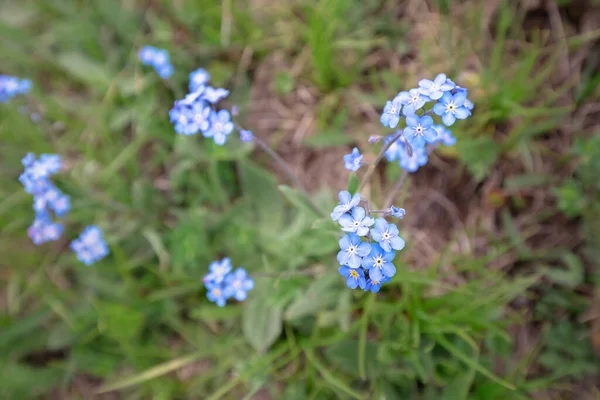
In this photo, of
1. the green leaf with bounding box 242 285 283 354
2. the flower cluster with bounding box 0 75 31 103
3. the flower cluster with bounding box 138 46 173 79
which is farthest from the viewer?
the flower cluster with bounding box 138 46 173 79

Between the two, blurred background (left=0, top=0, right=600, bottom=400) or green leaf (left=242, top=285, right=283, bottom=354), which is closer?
blurred background (left=0, top=0, right=600, bottom=400)

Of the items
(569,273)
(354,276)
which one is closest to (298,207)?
(354,276)

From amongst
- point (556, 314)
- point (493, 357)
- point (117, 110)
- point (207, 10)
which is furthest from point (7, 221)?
point (556, 314)

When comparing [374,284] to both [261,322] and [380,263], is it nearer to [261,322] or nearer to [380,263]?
[380,263]

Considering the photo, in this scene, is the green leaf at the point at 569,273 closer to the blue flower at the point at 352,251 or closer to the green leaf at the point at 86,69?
the blue flower at the point at 352,251

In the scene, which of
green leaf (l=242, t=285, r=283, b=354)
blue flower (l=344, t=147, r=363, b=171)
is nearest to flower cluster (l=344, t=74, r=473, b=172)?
Answer: blue flower (l=344, t=147, r=363, b=171)

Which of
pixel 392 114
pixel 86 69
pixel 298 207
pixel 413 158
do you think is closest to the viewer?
pixel 392 114

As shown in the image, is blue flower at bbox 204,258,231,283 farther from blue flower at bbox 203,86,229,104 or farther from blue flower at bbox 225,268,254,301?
blue flower at bbox 203,86,229,104
